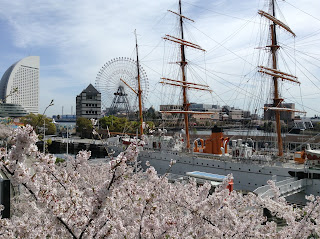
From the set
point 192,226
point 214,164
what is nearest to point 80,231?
point 192,226

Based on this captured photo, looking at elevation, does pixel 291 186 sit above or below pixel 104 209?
below

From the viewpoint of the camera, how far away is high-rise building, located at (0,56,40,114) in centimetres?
11271

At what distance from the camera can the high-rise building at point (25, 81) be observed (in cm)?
→ 11271

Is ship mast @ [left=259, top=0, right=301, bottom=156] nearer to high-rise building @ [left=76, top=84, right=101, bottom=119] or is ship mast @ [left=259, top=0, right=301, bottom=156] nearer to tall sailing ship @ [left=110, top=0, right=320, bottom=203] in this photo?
tall sailing ship @ [left=110, top=0, right=320, bottom=203]

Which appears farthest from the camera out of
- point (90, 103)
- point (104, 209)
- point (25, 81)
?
point (25, 81)

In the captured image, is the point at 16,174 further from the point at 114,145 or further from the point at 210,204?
the point at 114,145

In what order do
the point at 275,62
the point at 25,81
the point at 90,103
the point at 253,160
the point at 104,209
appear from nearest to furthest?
the point at 104,209 → the point at 253,160 → the point at 275,62 → the point at 90,103 → the point at 25,81

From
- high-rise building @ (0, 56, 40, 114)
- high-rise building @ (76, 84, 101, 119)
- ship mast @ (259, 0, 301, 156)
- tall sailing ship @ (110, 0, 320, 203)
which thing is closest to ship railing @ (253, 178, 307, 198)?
tall sailing ship @ (110, 0, 320, 203)

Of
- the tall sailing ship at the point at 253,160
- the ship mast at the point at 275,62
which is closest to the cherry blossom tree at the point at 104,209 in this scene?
the tall sailing ship at the point at 253,160

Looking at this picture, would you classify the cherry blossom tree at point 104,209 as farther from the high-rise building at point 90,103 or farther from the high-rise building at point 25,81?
the high-rise building at point 25,81

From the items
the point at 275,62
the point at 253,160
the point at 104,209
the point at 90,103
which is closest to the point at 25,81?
the point at 90,103

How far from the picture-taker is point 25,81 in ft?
399

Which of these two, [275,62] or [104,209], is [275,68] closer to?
[275,62]

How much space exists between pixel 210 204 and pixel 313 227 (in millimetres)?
1838
